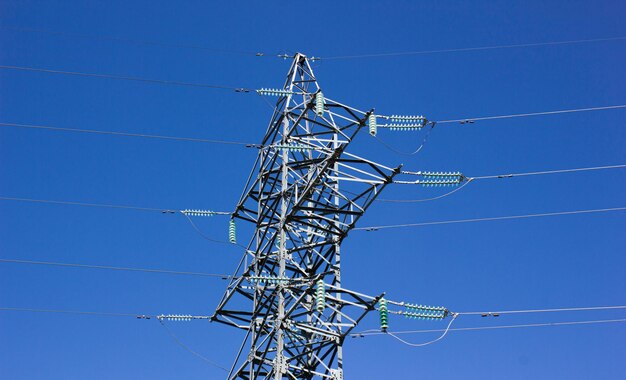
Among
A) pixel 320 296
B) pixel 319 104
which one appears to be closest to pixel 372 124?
pixel 319 104

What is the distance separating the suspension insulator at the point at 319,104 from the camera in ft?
107

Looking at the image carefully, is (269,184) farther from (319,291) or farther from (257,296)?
(319,291)

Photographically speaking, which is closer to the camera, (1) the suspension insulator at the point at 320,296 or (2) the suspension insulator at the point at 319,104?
(1) the suspension insulator at the point at 320,296

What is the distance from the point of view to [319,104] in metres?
32.8

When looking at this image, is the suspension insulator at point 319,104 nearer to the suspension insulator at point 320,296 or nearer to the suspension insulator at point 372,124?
the suspension insulator at point 372,124

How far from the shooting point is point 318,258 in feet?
109

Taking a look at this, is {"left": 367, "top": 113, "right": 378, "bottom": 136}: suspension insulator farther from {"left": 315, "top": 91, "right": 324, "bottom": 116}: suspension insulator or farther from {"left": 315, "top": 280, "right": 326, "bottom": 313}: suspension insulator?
{"left": 315, "top": 280, "right": 326, "bottom": 313}: suspension insulator

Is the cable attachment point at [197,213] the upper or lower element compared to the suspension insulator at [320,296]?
upper

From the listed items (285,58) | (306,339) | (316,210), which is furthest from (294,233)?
(285,58)

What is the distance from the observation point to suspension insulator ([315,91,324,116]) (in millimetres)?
32594

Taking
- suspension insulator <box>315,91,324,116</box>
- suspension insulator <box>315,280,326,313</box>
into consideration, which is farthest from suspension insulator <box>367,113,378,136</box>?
suspension insulator <box>315,280,326,313</box>

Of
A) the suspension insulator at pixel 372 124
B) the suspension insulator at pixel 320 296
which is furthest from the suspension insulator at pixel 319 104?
the suspension insulator at pixel 320 296

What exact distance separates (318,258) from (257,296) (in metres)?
2.32

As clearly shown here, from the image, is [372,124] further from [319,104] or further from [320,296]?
[320,296]
